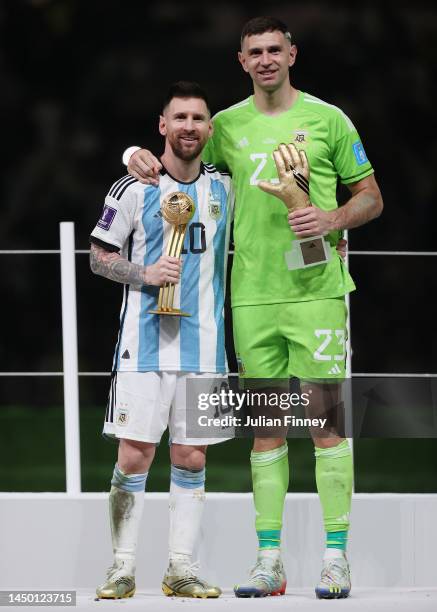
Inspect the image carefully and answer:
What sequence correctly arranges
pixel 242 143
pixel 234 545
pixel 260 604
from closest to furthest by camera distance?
pixel 260 604 → pixel 242 143 → pixel 234 545

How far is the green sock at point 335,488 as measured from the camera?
3428 millimetres

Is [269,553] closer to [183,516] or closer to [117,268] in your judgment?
[183,516]

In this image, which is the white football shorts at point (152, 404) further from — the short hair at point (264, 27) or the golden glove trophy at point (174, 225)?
the short hair at point (264, 27)

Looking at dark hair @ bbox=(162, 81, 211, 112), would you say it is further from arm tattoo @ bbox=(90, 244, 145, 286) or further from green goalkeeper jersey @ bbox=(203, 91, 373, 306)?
arm tattoo @ bbox=(90, 244, 145, 286)

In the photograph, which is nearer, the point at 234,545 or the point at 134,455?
the point at 134,455

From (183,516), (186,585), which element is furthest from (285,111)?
(186,585)

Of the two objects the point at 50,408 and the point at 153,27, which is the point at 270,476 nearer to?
the point at 50,408

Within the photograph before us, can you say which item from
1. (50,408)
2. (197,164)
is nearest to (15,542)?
(197,164)

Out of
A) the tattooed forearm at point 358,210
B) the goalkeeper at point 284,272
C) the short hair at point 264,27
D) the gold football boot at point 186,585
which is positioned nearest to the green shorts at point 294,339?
the goalkeeper at point 284,272

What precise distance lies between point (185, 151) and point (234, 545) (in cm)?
129

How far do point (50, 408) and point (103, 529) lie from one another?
4082mm

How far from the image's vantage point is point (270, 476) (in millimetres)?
3469

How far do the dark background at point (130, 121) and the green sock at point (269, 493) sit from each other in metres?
4.42

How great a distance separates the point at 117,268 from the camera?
338cm
